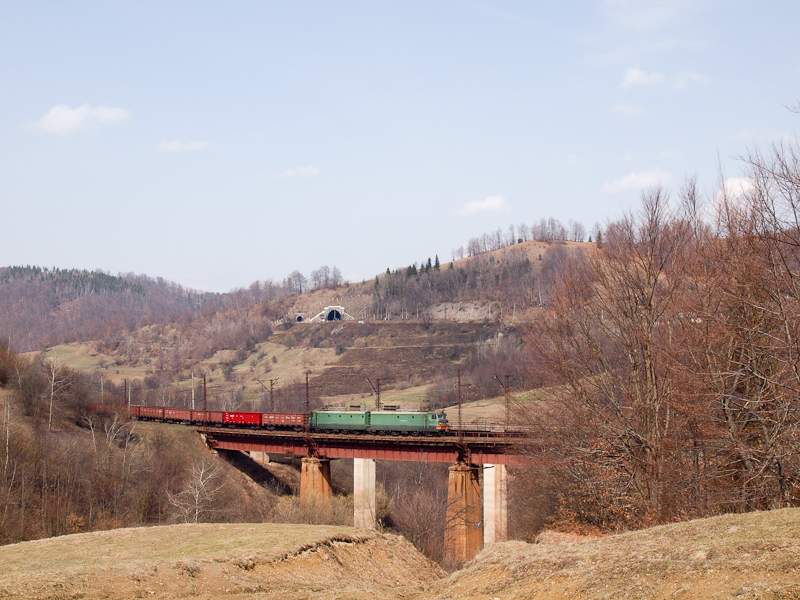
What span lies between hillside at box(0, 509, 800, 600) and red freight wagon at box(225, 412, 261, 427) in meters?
36.2

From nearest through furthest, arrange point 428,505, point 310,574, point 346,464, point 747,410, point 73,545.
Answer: point 747,410 → point 310,574 → point 73,545 → point 428,505 → point 346,464

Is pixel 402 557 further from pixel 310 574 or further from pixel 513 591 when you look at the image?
pixel 513 591

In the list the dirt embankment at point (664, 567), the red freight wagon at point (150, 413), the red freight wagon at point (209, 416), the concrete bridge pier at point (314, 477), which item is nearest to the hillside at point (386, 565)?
the dirt embankment at point (664, 567)

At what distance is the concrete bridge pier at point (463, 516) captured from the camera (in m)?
43.7

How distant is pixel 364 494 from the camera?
51.7 meters

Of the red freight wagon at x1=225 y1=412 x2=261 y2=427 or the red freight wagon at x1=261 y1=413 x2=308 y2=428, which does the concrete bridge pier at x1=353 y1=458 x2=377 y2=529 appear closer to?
the red freight wagon at x1=261 y1=413 x2=308 y2=428

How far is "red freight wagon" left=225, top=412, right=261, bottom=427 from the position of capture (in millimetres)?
62062

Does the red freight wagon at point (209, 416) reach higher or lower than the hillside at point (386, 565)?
lower

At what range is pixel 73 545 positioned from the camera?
21.0m

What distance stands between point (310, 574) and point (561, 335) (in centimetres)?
1317

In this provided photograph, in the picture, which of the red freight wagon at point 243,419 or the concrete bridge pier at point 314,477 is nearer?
the concrete bridge pier at point 314,477

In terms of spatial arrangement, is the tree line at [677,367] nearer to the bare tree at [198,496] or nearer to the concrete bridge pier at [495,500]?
the concrete bridge pier at [495,500]

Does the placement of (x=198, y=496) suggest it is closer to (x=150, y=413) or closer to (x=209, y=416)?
A: (x=209, y=416)

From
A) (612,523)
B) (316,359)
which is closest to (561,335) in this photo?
(612,523)
